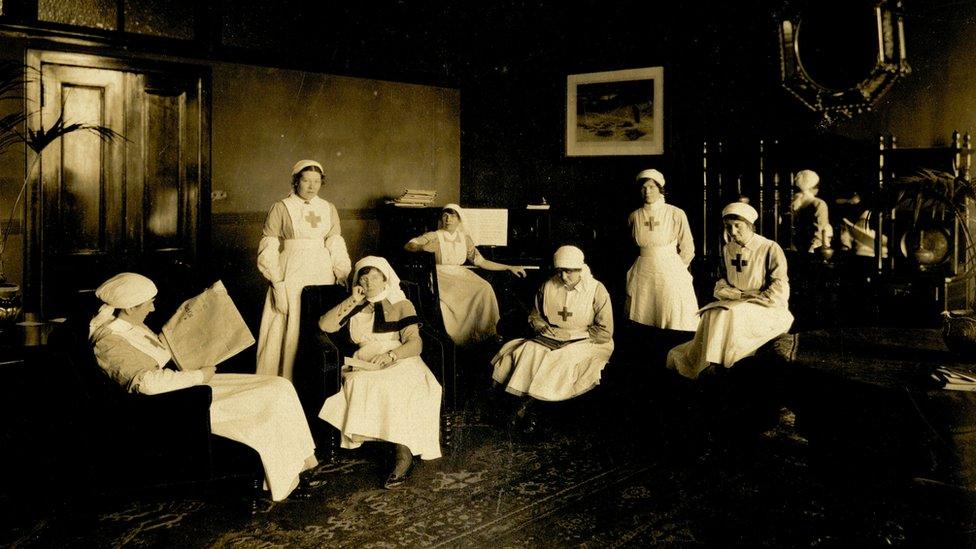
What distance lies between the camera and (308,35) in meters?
6.79

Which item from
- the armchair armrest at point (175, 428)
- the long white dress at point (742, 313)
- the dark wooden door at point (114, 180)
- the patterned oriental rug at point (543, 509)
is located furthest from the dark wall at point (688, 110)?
the armchair armrest at point (175, 428)

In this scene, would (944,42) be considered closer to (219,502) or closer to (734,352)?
(734,352)

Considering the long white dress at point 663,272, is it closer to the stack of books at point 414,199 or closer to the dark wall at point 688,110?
the dark wall at point 688,110

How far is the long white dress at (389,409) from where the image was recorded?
3.92 meters

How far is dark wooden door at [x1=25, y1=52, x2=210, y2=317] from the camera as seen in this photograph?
17.7ft

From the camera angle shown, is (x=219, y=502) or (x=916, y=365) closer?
(x=916, y=365)

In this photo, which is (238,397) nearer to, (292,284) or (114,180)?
(292,284)

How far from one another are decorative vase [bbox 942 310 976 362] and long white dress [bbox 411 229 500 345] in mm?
3394

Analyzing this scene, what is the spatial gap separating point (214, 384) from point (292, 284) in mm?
1419

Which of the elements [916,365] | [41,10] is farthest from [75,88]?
[916,365]

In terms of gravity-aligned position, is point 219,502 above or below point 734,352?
below

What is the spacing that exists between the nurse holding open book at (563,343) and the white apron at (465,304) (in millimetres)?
1010

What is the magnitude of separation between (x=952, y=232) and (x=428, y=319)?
3535 mm

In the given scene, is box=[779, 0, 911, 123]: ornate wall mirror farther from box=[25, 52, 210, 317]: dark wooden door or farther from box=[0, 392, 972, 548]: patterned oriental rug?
box=[25, 52, 210, 317]: dark wooden door
